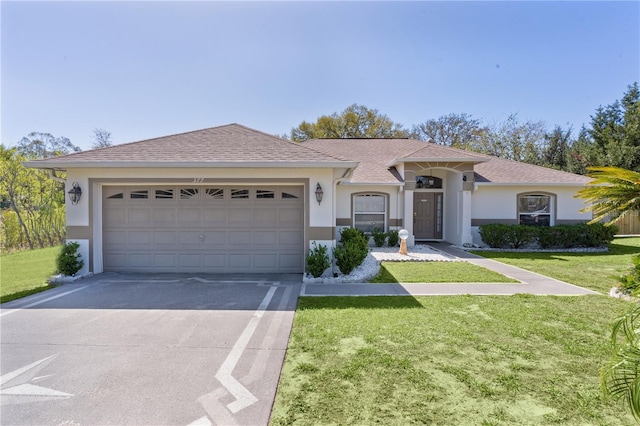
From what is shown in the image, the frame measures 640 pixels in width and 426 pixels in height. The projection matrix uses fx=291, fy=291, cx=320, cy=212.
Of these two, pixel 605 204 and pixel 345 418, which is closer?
pixel 605 204

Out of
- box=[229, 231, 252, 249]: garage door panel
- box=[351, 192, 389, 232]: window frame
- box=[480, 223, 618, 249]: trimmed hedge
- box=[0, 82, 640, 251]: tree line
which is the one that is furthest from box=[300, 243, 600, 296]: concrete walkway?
box=[0, 82, 640, 251]: tree line

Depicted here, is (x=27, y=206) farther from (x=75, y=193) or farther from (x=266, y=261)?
(x=266, y=261)

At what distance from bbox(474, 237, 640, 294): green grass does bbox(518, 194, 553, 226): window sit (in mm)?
2274

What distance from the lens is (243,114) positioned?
1489 centimetres

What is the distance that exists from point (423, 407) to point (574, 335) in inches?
122

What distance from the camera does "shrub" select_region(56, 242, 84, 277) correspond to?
7199 mm

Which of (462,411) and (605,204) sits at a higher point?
(605,204)

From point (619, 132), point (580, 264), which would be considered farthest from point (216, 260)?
point (619, 132)

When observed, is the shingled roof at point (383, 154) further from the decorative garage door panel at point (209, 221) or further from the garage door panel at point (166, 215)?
the garage door panel at point (166, 215)

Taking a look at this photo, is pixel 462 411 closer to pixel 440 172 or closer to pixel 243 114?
pixel 440 172

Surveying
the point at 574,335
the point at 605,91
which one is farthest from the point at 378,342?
the point at 605,91

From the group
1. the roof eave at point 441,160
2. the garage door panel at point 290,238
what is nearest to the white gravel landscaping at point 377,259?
the garage door panel at point 290,238

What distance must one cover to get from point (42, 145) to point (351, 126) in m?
26.0

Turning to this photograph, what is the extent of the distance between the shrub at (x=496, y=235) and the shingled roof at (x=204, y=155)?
26.3ft
